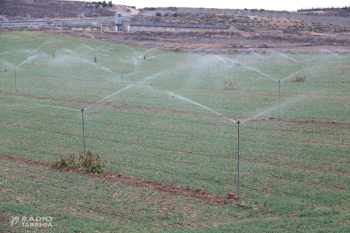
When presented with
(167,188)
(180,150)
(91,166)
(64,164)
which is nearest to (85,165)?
(91,166)

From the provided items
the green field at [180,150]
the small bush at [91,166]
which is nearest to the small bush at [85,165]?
the small bush at [91,166]

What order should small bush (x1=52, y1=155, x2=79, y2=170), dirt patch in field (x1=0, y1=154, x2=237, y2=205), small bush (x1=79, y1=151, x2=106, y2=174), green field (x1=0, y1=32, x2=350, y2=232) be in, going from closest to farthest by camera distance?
green field (x1=0, y1=32, x2=350, y2=232) → dirt patch in field (x1=0, y1=154, x2=237, y2=205) → small bush (x1=79, y1=151, x2=106, y2=174) → small bush (x1=52, y1=155, x2=79, y2=170)

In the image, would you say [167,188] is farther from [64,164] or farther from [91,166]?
[64,164]

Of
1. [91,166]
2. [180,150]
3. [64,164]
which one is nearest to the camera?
[91,166]

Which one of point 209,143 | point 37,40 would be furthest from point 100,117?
point 37,40

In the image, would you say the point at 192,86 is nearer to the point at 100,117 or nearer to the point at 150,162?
the point at 100,117

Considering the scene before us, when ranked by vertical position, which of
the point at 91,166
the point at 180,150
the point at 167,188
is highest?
the point at 91,166

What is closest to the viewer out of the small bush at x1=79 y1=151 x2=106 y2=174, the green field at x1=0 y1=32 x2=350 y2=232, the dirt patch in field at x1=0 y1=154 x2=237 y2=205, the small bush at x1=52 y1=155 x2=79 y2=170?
the green field at x1=0 y1=32 x2=350 y2=232

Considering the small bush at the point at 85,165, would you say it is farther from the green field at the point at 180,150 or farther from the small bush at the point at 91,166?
the green field at the point at 180,150

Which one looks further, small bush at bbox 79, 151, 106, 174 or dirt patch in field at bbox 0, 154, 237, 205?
small bush at bbox 79, 151, 106, 174

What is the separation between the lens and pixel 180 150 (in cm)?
1294

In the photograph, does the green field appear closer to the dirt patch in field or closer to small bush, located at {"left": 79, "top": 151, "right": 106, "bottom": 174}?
the dirt patch in field

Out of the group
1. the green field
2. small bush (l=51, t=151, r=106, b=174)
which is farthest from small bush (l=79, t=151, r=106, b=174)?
the green field

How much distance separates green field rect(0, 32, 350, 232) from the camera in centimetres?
799
